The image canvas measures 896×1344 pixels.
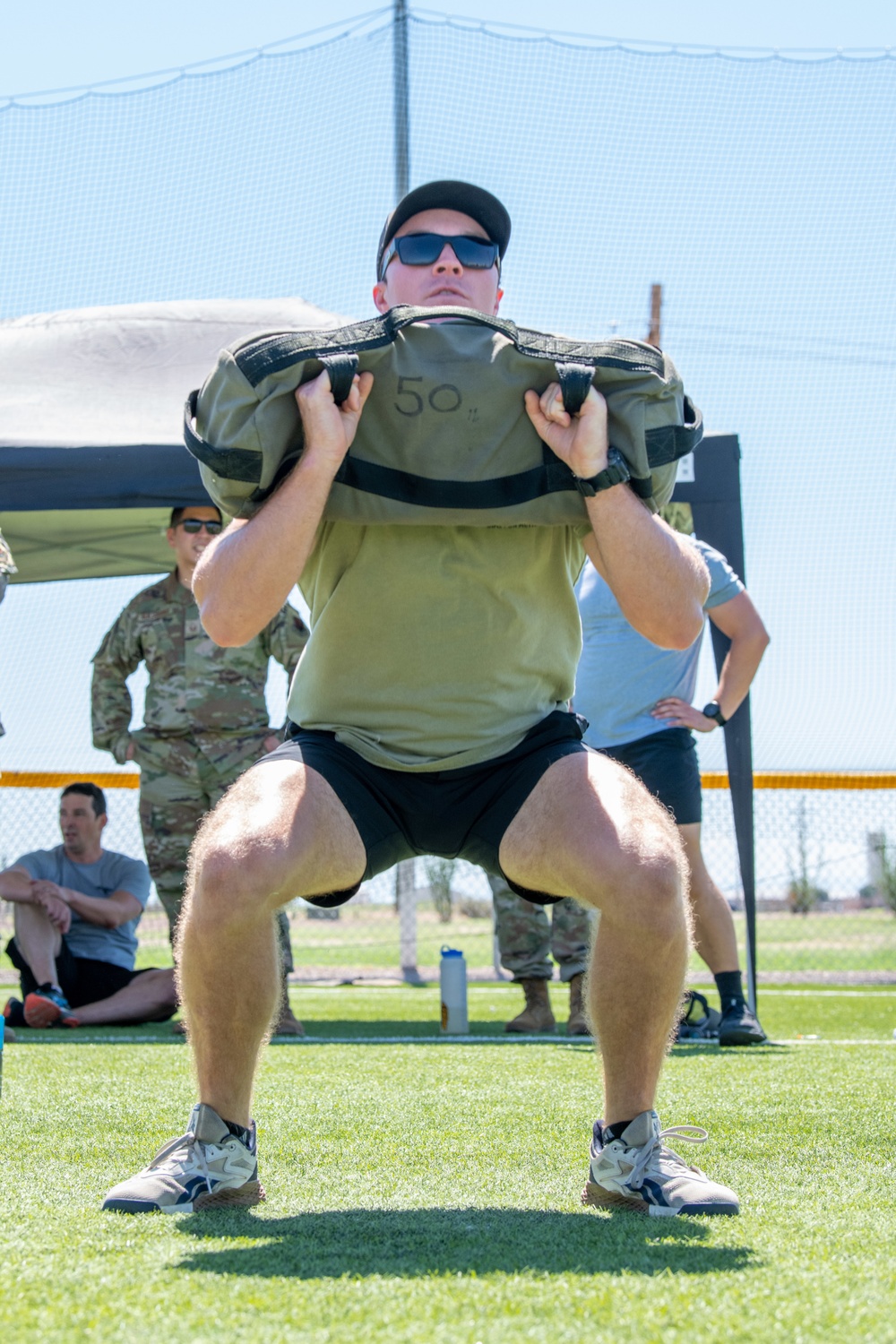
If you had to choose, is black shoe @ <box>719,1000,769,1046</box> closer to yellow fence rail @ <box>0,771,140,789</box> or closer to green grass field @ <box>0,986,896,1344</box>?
green grass field @ <box>0,986,896,1344</box>

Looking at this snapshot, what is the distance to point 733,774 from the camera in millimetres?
5531

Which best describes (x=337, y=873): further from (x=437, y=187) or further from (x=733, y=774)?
(x=733, y=774)

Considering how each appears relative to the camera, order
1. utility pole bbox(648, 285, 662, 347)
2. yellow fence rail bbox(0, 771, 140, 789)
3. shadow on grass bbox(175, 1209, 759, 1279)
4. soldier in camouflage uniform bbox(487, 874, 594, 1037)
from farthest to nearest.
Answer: utility pole bbox(648, 285, 662, 347) → yellow fence rail bbox(0, 771, 140, 789) → soldier in camouflage uniform bbox(487, 874, 594, 1037) → shadow on grass bbox(175, 1209, 759, 1279)

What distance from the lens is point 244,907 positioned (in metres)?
1.98

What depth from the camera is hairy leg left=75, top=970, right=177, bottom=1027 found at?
5891 millimetres

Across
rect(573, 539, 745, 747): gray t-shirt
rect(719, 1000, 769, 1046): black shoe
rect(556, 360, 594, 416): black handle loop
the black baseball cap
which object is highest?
the black baseball cap

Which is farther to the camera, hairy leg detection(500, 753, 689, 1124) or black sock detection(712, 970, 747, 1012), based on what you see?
black sock detection(712, 970, 747, 1012)

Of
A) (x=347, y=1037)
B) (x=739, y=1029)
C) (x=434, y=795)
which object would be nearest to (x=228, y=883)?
(x=434, y=795)

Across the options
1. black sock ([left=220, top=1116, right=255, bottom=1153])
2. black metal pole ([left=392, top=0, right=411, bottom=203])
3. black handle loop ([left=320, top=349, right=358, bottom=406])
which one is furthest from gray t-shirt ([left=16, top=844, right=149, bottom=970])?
black metal pole ([left=392, top=0, right=411, bottom=203])

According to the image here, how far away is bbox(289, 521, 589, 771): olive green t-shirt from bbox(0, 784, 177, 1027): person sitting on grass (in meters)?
3.89

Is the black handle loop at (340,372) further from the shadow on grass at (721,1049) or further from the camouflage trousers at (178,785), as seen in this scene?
the camouflage trousers at (178,785)

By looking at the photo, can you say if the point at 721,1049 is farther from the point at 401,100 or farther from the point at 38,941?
the point at 401,100

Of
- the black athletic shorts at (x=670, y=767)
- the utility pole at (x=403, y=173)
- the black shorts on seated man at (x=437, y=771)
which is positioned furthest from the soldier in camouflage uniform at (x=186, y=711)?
the utility pole at (x=403, y=173)

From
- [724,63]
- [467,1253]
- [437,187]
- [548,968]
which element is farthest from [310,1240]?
[724,63]
